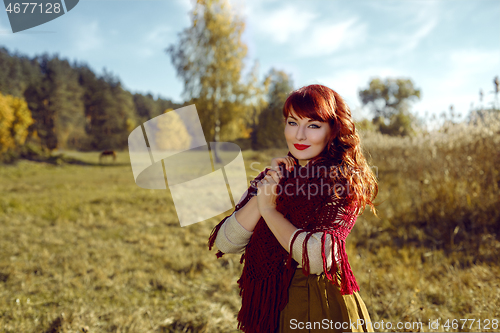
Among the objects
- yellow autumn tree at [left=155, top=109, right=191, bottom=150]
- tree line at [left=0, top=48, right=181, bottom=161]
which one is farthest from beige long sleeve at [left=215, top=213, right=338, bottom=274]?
tree line at [left=0, top=48, right=181, bottom=161]

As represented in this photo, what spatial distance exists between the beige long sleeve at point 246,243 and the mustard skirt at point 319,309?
106mm

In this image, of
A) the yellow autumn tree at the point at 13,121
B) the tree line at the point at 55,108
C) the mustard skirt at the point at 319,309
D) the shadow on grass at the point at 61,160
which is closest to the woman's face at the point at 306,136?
the mustard skirt at the point at 319,309

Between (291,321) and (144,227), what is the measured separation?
5.00 meters

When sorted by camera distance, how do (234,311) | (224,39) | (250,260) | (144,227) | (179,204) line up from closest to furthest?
(250,260)
(234,311)
(144,227)
(179,204)
(224,39)

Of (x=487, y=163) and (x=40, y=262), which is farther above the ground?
(x=487, y=163)

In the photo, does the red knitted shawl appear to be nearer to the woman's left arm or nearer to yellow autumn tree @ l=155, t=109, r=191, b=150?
the woman's left arm

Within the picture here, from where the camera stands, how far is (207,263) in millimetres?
3873

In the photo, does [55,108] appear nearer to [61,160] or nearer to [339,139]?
[61,160]

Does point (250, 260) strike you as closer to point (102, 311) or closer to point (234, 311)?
point (234, 311)

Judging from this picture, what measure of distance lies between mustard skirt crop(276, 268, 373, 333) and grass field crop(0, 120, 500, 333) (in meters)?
0.76

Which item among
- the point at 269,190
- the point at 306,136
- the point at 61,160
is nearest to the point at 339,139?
the point at 306,136

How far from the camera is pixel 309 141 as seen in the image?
1212mm

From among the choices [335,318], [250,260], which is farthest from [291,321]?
[250,260]

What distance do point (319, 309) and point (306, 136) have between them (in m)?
0.70
